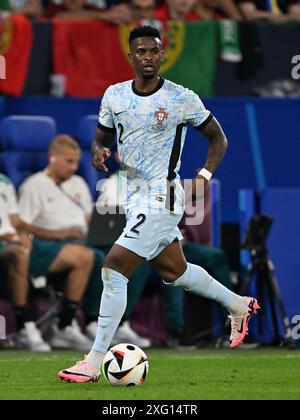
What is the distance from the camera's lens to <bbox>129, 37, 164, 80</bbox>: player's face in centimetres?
812

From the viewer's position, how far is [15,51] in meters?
13.8

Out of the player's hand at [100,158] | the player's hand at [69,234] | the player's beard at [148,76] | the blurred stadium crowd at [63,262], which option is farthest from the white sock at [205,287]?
the player's hand at [69,234]

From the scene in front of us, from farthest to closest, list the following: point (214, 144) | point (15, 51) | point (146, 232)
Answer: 1. point (15, 51)
2. point (214, 144)
3. point (146, 232)

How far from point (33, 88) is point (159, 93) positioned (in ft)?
19.9

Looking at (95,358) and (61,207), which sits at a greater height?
(61,207)

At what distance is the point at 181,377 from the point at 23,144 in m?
4.97

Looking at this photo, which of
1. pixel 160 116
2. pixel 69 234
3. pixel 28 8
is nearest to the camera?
pixel 160 116

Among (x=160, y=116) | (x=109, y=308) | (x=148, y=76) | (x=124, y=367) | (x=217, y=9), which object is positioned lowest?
(x=124, y=367)

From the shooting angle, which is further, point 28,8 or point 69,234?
point 28,8

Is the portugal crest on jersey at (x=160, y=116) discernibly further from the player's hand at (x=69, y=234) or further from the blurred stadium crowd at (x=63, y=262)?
the player's hand at (x=69, y=234)

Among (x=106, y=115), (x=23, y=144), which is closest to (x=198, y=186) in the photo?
(x=106, y=115)

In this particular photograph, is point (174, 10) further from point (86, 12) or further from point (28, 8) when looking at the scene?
point (28, 8)

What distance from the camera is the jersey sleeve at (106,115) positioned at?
328 inches
